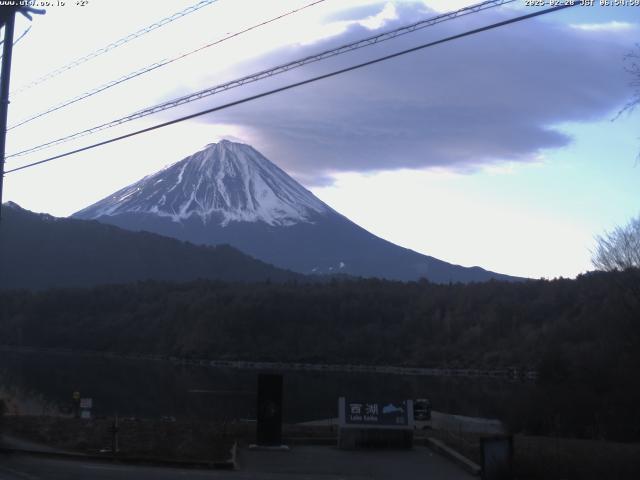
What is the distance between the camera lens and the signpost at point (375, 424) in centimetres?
2266

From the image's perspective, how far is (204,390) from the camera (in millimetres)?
63750

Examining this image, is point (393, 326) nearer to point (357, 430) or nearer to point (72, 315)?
point (72, 315)

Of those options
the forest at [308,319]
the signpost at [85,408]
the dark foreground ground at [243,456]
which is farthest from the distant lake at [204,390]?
the forest at [308,319]

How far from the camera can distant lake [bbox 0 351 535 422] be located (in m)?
A: 45.0

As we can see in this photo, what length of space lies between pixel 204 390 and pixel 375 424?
139ft

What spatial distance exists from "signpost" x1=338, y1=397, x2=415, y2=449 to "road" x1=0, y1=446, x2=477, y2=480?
53cm

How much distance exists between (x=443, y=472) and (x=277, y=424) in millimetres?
4215

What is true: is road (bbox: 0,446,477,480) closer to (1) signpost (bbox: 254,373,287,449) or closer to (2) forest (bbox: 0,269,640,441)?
(1) signpost (bbox: 254,373,287,449)

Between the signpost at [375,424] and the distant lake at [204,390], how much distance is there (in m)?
13.7

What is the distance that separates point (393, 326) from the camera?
13075 centimetres

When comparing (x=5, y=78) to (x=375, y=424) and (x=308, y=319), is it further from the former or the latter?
(x=308, y=319)

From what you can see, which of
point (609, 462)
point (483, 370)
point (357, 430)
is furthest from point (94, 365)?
point (609, 462)

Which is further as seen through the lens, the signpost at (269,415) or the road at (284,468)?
the signpost at (269,415)

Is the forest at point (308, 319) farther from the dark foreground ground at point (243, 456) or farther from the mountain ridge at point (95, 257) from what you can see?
the dark foreground ground at point (243, 456)
